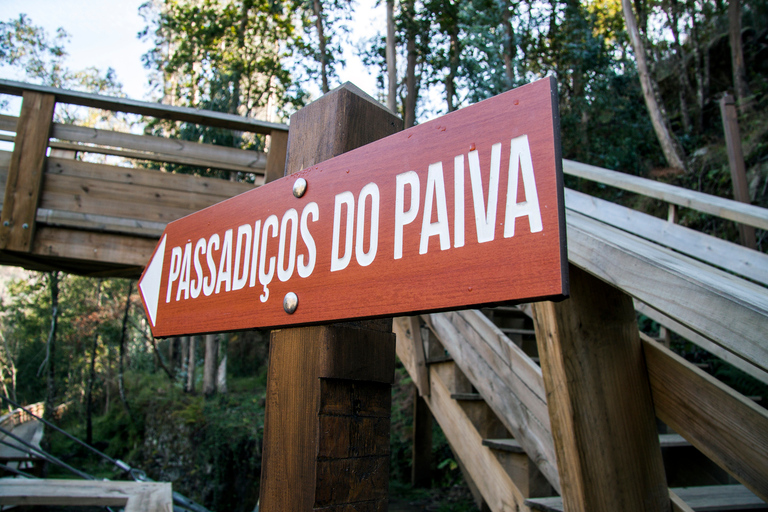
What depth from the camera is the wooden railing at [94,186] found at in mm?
3479

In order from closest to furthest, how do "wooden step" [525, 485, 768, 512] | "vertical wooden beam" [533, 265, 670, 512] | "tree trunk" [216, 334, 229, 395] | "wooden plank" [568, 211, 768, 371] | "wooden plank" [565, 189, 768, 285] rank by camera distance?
"wooden plank" [568, 211, 768, 371], "vertical wooden beam" [533, 265, 670, 512], "wooden step" [525, 485, 768, 512], "wooden plank" [565, 189, 768, 285], "tree trunk" [216, 334, 229, 395]

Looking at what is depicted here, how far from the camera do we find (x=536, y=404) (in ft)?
6.74

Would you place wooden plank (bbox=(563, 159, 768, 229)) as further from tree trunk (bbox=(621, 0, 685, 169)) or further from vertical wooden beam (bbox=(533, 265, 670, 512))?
tree trunk (bbox=(621, 0, 685, 169))

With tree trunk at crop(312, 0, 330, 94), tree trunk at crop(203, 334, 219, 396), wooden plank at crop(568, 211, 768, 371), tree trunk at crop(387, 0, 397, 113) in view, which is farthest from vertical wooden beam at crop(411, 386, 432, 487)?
tree trunk at crop(312, 0, 330, 94)

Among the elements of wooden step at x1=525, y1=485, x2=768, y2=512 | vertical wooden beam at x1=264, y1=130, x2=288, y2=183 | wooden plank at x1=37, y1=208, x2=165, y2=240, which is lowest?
wooden step at x1=525, y1=485, x2=768, y2=512

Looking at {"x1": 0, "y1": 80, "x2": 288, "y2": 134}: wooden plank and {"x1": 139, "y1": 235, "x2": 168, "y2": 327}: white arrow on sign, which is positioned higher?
{"x1": 0, "y1": 80, "x2": 288, "y2": 134}: wooden plank

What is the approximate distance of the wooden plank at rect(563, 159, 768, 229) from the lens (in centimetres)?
243

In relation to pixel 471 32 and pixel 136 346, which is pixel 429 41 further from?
pixel 136 346

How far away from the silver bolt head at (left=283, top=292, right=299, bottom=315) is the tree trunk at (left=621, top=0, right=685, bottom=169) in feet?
32.3

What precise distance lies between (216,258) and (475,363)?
1.90 m

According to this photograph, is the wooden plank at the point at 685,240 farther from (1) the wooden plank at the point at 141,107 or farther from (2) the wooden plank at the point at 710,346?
(1) the wooden plank at the point at 141,107

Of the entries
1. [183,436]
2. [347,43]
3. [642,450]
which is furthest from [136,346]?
[642,450]

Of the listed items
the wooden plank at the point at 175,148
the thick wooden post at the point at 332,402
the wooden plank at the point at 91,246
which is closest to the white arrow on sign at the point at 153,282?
the thick wooden post at the point at 332,402

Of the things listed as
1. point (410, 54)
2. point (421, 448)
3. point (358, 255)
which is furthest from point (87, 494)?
point (410, 54)
